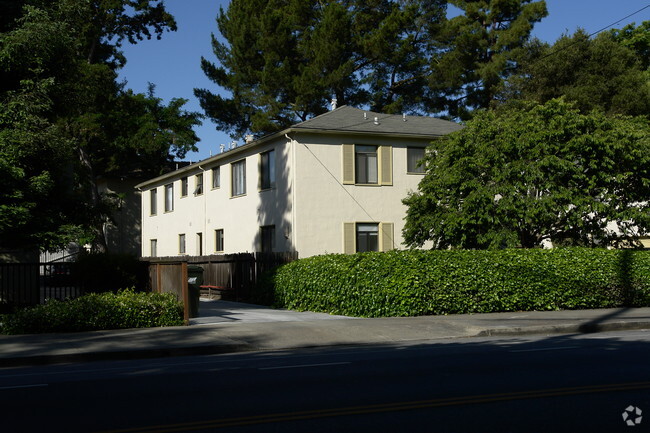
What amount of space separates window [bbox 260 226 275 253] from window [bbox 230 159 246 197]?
2549 mm

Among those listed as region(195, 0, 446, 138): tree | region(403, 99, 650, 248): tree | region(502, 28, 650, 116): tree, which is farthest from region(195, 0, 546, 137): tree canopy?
region(403, 99, 650, 248): tree

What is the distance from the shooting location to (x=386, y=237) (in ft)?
94.8

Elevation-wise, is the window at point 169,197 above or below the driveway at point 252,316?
above

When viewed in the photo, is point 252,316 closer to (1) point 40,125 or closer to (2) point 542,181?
(1) point 40,125

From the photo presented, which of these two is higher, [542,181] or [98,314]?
[542,181]

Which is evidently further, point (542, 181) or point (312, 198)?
point (312, 198)

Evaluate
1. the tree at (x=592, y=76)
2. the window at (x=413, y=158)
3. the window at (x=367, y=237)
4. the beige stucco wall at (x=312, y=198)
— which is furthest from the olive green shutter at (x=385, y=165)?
the tree at (x=592, y=76)

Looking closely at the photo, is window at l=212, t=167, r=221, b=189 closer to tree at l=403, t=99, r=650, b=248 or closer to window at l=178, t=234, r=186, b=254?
window at l=178, t=234, r=186, b=254

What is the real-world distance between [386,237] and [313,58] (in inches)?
846

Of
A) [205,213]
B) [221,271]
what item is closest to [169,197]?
[205,213]

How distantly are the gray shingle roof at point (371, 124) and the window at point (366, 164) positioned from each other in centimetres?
85

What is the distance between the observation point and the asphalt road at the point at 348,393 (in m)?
6.45

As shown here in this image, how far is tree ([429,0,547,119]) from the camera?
48.7 m

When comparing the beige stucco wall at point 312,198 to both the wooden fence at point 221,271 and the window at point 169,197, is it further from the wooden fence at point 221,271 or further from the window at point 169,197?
the window at point 169,197
